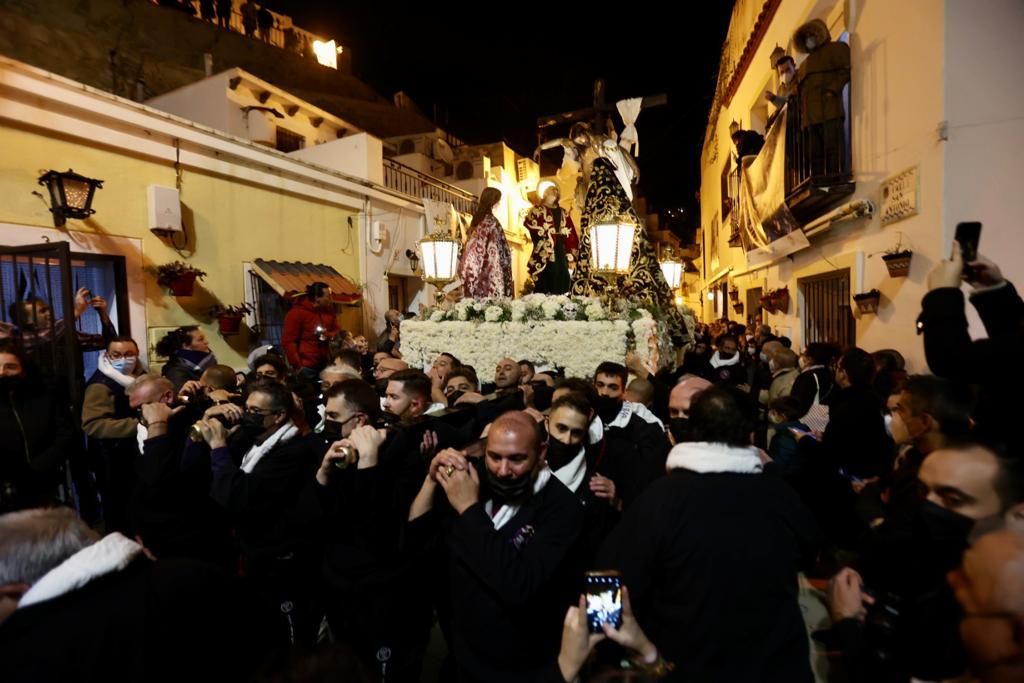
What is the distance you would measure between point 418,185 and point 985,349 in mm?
15082

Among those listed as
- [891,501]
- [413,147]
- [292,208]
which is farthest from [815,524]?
[413,147]

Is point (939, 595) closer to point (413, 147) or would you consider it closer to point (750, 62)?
point (750, 62)

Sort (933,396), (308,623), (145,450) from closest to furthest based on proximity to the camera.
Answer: (933,396) → (145,450) → (308,623)

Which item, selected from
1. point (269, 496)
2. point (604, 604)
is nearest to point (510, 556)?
point (604, 604)

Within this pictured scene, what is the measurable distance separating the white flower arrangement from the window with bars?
130 inches

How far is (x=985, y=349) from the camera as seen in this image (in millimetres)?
1954

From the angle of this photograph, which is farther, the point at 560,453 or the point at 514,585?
the point at 560,453

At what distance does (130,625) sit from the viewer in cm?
141

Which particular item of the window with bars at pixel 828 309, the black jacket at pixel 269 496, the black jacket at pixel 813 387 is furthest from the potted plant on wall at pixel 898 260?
the black jacket at pixel 269 496

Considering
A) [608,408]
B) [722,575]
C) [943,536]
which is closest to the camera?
[943,536]

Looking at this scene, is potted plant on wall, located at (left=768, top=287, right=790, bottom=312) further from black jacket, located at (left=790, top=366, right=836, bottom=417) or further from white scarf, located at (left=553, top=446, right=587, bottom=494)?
white scarf, located at (left=553, top=446, right=587, bottom=494)

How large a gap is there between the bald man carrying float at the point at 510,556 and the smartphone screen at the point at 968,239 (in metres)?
2.00

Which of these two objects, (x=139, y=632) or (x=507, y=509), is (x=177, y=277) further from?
(x=139, y=632)

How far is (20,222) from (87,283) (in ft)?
3.71
